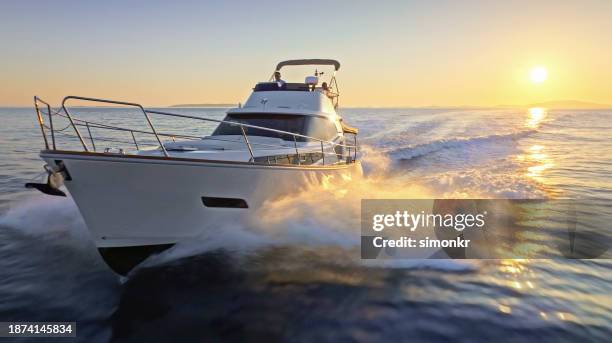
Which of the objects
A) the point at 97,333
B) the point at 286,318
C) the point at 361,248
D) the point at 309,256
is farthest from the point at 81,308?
the point at 361,248

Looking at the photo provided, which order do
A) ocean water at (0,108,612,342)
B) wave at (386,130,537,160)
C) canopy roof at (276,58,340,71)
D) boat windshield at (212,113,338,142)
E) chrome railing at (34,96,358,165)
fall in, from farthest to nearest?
1. wave at (386,130,537,160)
2. canopy roof at (276,58,340,71)
3. boat windshield at (212,113,338,142)
4. chrome railing at (34,96,358,165)
5. ocean water at (0,108,612,342)

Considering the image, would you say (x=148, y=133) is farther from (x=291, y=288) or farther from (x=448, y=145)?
(x=448, y=145)

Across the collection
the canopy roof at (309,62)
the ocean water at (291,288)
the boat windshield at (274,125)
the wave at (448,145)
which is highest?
the canopy roof at (309,62)

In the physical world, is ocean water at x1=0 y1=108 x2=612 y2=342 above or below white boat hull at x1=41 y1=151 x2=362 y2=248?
below

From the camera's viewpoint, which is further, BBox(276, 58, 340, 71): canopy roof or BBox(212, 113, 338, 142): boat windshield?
BBox(276, 58, 340, 71): canopy roof

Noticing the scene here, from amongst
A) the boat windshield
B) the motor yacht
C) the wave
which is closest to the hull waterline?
the motor yacht

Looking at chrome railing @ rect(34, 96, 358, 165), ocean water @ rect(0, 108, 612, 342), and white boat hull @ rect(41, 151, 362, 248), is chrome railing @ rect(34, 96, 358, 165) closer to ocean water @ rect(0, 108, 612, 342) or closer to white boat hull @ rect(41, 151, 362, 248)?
white boat hull @ rect(41, 151, 362, 248)

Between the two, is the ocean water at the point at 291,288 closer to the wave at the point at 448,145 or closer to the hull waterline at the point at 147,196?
the hull waterline at the point at 147,196

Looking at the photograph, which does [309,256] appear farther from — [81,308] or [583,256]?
[583,256]

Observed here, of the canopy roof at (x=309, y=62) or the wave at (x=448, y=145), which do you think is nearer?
the canopy roof at (x=309, y=62)

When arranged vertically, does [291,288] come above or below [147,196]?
below

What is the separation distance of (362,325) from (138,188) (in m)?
3.34

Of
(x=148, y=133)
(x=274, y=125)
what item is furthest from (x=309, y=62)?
(x=148, y=133)

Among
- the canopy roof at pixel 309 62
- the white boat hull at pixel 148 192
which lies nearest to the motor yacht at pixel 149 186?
the white boat hull at pixel 148 192
